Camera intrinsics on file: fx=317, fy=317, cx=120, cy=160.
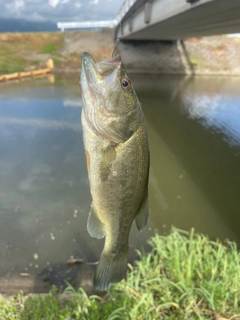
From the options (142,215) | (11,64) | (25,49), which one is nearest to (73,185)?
(142,215)

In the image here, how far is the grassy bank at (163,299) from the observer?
3744 millimetres

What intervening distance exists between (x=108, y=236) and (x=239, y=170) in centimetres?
981

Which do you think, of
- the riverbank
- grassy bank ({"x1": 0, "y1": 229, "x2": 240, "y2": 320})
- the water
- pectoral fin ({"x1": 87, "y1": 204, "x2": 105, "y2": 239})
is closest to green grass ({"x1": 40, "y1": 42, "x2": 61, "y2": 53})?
the riverbank

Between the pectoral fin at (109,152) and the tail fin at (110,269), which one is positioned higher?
the pectoral fin at (109,152)

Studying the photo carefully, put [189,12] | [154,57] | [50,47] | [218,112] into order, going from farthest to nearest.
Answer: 1. [154,57]
2. [50,47]
3. [218,112]
4. [189,12]

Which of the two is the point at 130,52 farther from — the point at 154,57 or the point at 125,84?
the point at 125,84

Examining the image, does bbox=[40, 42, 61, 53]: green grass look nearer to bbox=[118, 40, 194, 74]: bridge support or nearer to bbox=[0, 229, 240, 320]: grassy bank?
bbox=[118, 40, 194, 74]: bridge support

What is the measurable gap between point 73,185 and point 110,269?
6.80 meters

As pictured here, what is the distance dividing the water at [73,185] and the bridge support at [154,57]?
17.6 metres

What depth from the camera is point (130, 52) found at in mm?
36094

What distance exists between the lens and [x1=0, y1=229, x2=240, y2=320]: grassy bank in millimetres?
3744

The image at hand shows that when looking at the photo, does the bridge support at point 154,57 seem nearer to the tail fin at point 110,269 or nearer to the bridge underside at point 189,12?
the bridge underside at point 189,12

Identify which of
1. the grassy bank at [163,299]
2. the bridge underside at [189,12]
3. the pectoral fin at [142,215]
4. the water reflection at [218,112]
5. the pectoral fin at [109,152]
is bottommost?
the water reflection at [218,112]

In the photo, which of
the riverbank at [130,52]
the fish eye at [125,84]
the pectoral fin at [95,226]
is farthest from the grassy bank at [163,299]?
the riverbank at [130,52]
